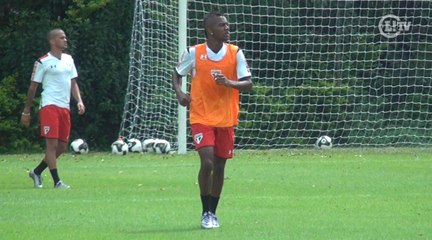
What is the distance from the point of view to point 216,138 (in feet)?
37.9

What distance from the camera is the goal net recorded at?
2486cm

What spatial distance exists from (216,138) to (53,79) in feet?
15.9

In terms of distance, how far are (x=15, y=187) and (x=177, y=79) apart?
4772mm

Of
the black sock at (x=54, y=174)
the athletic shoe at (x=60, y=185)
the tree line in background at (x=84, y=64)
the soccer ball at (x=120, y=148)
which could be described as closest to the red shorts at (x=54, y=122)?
the black sock at (x=54, y=174)

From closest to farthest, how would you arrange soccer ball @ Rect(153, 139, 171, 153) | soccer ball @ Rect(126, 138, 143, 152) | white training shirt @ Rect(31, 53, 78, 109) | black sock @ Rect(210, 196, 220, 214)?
black sock @ Rect(210, 196, 220, 214) < white training shirt @ Rect(31, 53, 78, 109) < soccer ball @ Rect(153, 139, 171, 153) < soccer ball @ Rect(126, 138, 143, 152)

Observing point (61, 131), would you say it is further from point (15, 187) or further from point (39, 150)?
point (39, 150)

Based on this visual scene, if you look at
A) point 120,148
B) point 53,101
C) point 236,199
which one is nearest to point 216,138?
point 236,199

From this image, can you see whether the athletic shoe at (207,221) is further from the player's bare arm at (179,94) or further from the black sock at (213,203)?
the player's bare arm at (179,94)

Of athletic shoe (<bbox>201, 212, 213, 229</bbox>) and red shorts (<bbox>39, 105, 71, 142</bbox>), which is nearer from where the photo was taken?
athletic shoe (<bbox>201, 212, 213, 229</bbox>)

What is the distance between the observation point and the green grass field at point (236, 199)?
11148 millimetres

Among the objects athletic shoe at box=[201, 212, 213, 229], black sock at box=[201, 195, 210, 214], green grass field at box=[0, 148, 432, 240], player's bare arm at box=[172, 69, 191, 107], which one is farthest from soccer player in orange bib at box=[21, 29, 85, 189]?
athletic shoe at box=[201, 212, 213, 229]

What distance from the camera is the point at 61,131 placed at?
15828 millimetres

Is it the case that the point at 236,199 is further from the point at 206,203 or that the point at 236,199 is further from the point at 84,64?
the point at 84,64

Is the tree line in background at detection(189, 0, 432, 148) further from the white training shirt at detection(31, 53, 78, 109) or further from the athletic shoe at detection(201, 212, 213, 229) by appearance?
the athletic shoe at detection(201, 212, 213, 229)
